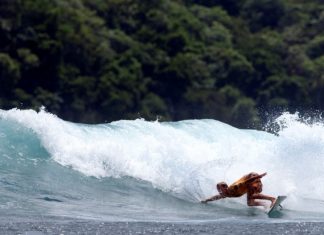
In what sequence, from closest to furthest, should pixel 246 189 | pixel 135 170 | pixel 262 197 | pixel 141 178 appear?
pixel 262 197
pixel 246 189
pixel 141 178
pixel 135 170

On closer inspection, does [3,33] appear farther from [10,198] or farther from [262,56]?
[10,198]

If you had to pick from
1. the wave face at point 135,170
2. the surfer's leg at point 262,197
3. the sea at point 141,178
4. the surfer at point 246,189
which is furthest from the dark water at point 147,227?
the surfer at point 246,189

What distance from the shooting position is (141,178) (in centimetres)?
2139

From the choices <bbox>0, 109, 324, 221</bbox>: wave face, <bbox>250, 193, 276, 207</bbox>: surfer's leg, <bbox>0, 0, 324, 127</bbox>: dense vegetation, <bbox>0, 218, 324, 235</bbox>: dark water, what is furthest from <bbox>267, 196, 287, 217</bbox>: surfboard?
<bbox>0, 0, 324, 127</bbox>: dense vegetation

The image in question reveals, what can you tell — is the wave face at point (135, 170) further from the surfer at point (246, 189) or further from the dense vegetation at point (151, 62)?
the dense vegetation at point (151, 62)

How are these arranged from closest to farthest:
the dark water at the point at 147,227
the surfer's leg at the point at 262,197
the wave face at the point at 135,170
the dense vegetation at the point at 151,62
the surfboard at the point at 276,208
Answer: the dark water at the point at 147,227 < the wave face at the point at 135,170 < the surfboard at the point at 276,208 < the surfer's leg at the point at 262,197 < the dense vegetation at the point at 151,62

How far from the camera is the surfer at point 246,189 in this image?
19156 millimetres

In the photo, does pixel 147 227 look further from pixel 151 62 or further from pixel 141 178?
pixel 151 62

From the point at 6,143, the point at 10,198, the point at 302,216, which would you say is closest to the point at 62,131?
the point at 6,143

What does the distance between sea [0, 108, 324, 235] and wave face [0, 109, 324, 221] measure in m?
0.02

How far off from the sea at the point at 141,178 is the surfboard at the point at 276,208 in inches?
5.2

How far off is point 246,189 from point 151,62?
31665 millimetres

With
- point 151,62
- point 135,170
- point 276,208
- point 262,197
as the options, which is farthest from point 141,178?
point 151,62

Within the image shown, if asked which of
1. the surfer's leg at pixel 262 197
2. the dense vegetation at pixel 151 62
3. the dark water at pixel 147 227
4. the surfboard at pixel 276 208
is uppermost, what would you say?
the dense vegetation at pixel 151 62
